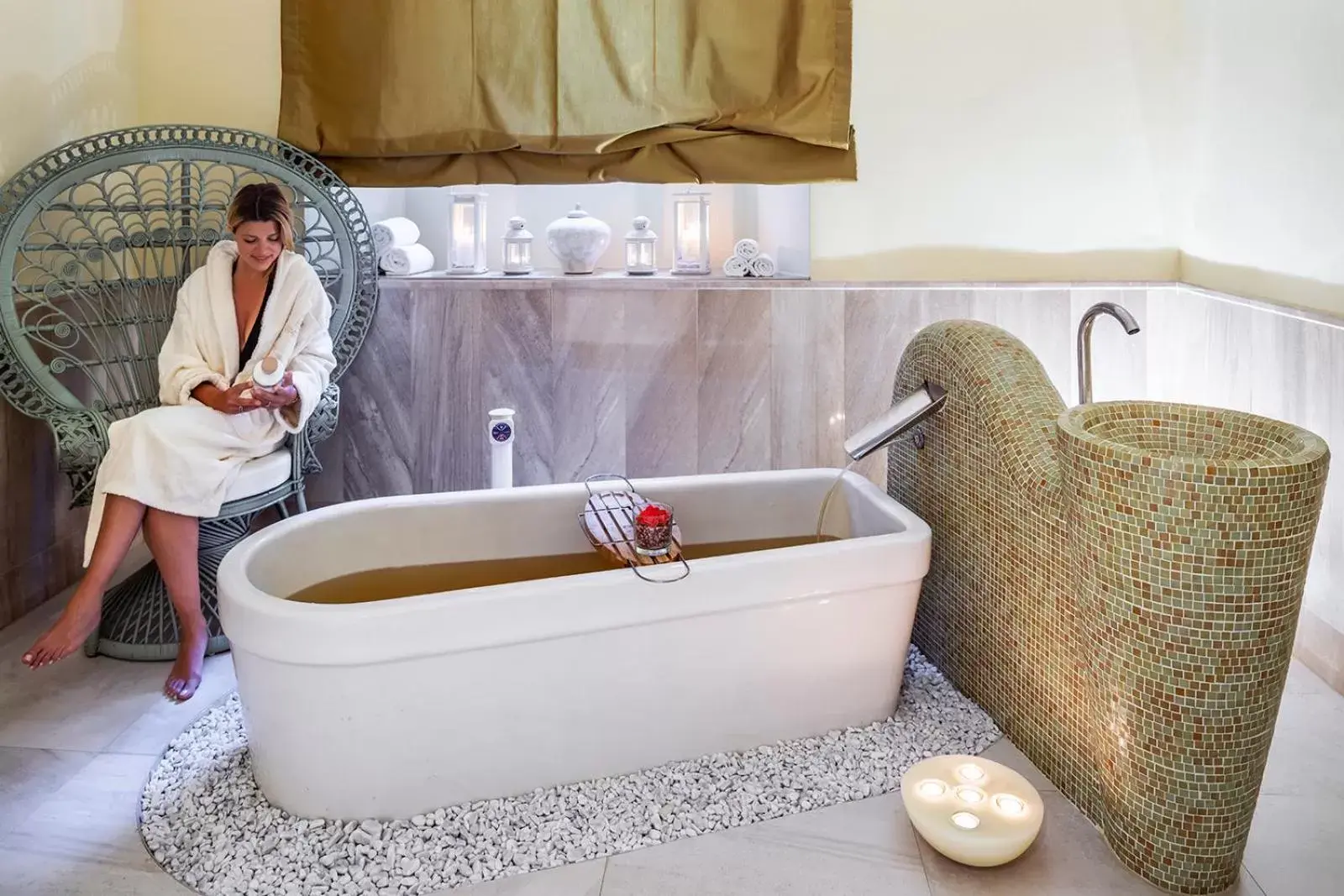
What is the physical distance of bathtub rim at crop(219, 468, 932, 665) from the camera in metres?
1.96

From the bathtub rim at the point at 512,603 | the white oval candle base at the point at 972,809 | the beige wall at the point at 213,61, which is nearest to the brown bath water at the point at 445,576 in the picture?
the bathtub rim at the point at 512,603

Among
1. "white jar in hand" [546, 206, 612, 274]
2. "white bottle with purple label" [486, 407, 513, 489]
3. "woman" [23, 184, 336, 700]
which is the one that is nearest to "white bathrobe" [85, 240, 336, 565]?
"woman" [23, 184, 336, 700]

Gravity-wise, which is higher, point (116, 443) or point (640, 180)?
point (640, 180)

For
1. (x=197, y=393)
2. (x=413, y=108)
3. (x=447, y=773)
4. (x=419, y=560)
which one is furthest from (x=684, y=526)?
(x=413, y=108)

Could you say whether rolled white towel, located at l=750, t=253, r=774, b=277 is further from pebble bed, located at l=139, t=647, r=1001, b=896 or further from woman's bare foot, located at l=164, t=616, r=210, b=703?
woman's bare foot, located at l=164, t=616, r=210, b=703

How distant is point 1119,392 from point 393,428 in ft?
7.20

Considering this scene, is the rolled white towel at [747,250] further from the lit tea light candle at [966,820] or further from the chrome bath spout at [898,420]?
the lit tea light candle at [966,820]

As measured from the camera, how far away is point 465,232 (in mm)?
3631

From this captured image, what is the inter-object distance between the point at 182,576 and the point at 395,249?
4.17 feet

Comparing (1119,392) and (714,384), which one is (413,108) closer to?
(714,384)

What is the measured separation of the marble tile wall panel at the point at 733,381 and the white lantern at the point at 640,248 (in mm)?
317

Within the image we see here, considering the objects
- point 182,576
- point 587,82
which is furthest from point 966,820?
point 587,82

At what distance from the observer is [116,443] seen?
8.31 feet

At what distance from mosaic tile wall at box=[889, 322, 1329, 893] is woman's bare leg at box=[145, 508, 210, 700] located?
1.77 metres
